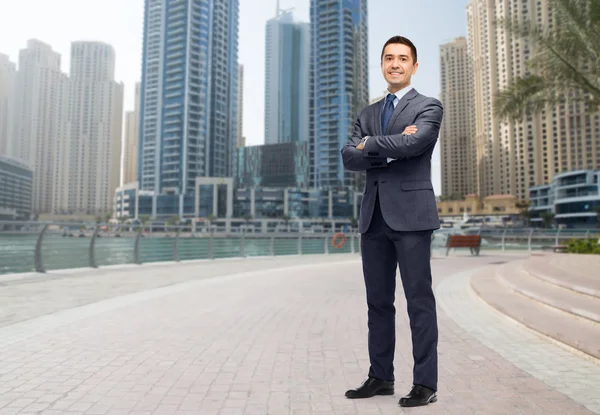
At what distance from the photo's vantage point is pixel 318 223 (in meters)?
131

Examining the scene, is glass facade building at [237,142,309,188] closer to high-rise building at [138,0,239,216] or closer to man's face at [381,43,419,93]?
high-rise building at [138,0,239,216]

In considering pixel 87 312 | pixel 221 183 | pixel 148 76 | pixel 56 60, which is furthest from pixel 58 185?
pixel 87 312

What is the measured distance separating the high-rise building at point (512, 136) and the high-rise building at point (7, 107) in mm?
131063

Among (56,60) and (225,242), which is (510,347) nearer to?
(225,242)

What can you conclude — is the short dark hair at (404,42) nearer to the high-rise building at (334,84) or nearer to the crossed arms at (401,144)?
the crossed arms at (401,144)

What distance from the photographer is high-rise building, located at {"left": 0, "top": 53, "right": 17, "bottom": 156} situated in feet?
423

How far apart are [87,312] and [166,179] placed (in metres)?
132

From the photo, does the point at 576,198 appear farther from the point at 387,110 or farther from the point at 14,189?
the point at 14,189

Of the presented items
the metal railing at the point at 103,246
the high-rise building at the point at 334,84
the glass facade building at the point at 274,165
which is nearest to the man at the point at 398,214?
the metal railing at the point at 103,246

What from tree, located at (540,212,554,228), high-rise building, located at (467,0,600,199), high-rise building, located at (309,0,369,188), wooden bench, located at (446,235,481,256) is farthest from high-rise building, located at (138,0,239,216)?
wooden bench, located at (446,235,481,256)

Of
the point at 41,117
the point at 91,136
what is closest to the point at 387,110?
the point at 41,117

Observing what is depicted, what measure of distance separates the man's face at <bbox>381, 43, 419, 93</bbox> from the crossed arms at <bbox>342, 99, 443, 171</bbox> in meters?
0.24

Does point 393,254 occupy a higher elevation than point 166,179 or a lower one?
lower

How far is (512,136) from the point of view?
143500 millimetres
